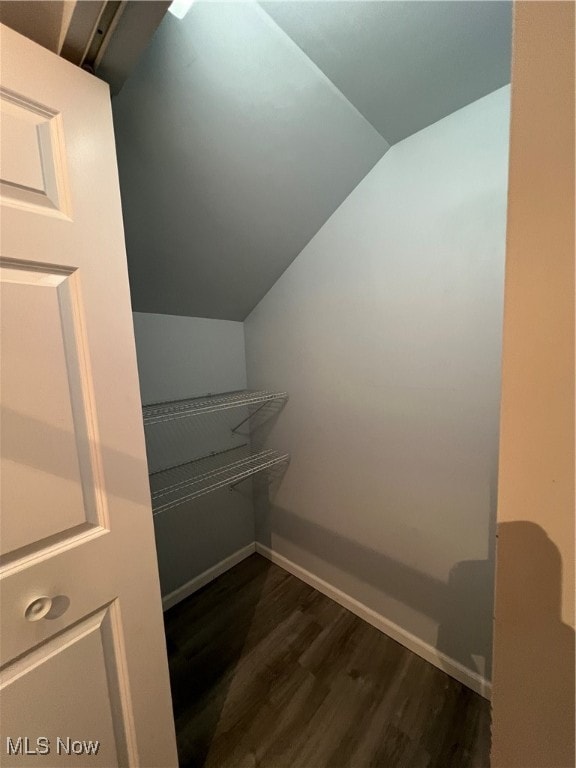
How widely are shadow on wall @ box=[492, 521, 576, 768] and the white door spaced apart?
0.75 meters

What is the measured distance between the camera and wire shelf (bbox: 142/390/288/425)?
4.31ft

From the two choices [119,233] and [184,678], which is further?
[184,678]

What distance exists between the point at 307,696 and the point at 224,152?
2.20 m

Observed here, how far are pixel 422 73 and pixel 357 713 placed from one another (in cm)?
236

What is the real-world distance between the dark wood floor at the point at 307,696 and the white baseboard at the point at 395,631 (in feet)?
0.10

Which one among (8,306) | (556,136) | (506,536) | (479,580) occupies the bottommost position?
(479,580)

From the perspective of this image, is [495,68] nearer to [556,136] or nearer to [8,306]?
[556,136]

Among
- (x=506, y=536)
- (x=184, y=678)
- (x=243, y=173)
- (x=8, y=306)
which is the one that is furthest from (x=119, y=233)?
(x=184, y=678)

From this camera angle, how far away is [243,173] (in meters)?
1.09

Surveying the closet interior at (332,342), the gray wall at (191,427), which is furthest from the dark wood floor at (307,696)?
the gray wall at (191,427)

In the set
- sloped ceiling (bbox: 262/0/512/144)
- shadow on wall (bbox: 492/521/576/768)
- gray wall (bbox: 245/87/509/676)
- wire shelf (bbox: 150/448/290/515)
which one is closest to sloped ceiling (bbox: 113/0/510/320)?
sloped ceiling (bbox: 262/0/512/144)

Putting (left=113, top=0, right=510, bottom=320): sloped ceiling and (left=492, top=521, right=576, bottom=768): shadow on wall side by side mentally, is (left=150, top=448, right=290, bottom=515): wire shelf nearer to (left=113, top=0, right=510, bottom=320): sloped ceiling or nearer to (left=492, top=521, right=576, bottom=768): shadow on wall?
(left=113, top=0, right=510, bottom=320): sloped ceiling

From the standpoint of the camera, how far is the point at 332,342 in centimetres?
148

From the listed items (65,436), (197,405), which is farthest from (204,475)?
(65,436)
